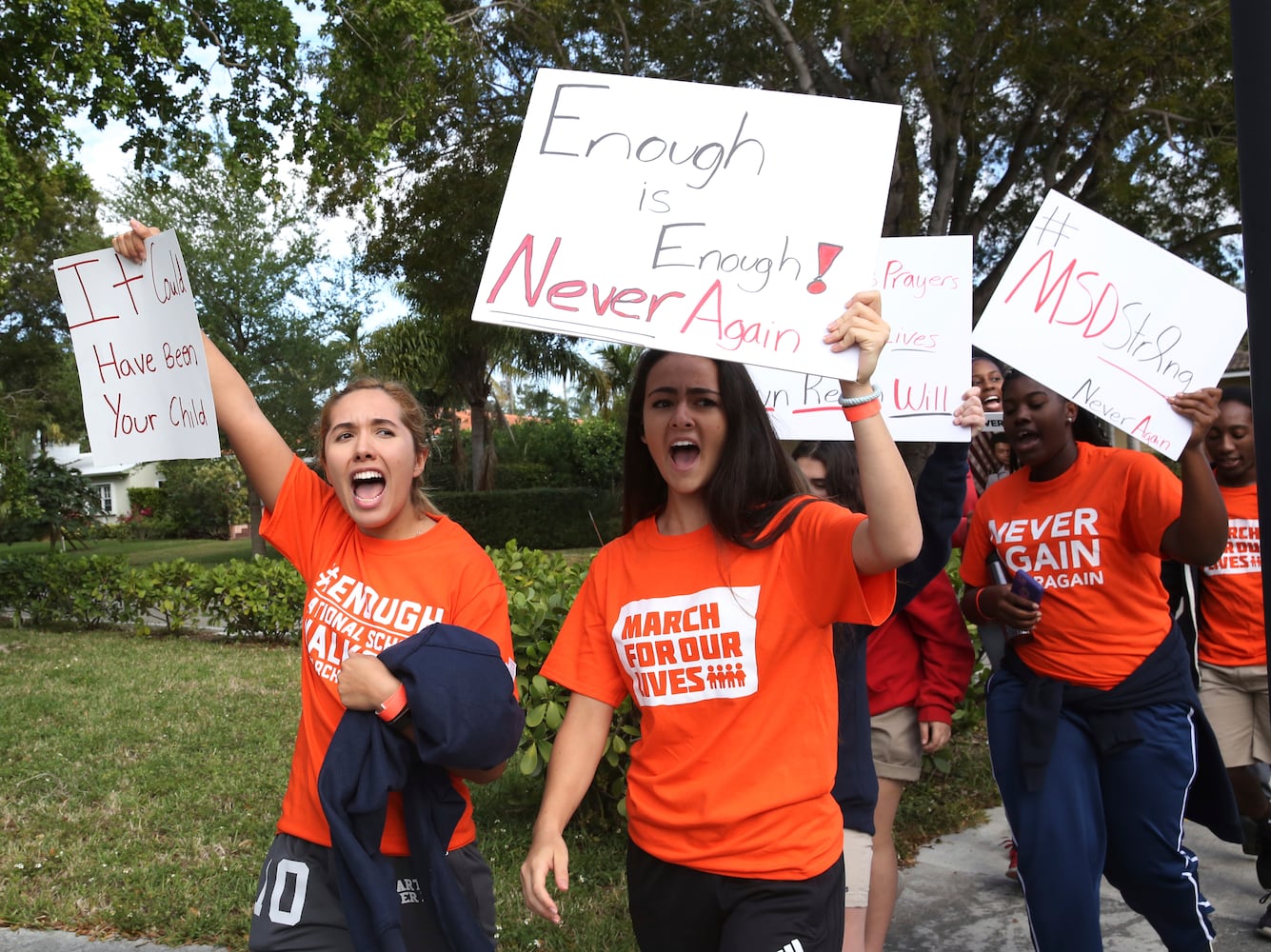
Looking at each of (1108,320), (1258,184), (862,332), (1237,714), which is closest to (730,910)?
(862,332)

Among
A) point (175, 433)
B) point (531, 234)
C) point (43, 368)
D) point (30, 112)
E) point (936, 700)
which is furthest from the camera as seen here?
point (43, 368)

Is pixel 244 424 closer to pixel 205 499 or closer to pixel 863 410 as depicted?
pixel 863 410

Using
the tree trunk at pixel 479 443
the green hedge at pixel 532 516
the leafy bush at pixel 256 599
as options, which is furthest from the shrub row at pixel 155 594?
the tree trunk at pixel 479 443

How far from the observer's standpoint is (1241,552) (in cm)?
425

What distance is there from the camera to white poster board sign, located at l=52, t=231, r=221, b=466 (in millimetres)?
2746

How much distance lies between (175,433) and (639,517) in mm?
1243

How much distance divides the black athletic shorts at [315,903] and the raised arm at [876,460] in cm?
121

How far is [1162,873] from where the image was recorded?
2.90 metres

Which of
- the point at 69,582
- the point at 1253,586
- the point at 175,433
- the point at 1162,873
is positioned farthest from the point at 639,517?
the point at 69,582

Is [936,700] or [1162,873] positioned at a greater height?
[936,700]

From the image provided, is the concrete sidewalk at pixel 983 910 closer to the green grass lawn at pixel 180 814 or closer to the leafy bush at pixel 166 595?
the green grass lawn at pixel 180 814

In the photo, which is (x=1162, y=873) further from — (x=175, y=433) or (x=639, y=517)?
(x=175, y=433)

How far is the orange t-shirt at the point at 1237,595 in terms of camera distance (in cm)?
423

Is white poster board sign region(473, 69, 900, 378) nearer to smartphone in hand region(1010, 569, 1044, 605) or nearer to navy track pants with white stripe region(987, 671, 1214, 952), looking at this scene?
smartphone in hand region(1010, 569, 1044, 605)
